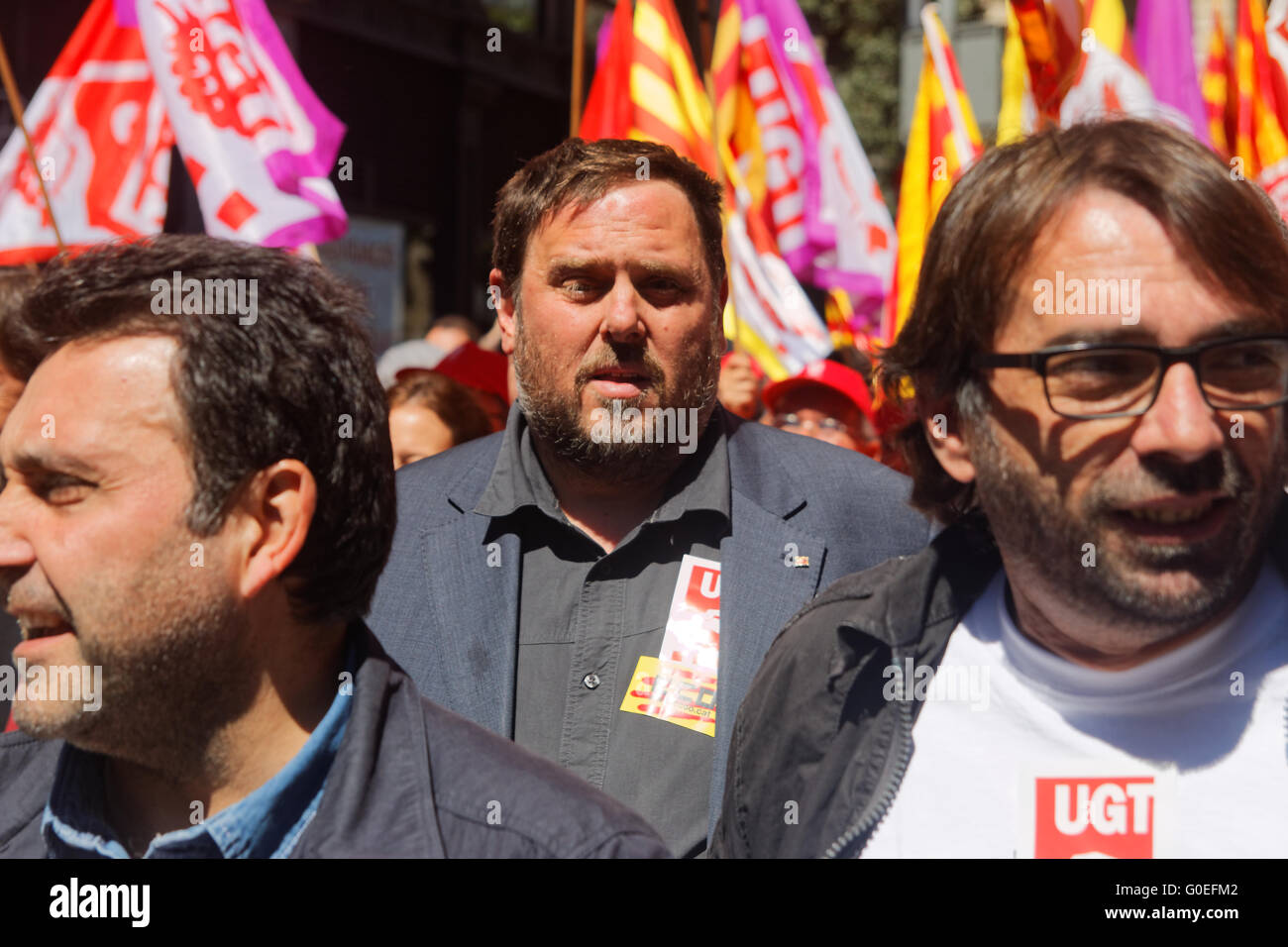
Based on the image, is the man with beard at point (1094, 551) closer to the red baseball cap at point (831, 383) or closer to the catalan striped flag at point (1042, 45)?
the red baseball cap at point (831, 383)

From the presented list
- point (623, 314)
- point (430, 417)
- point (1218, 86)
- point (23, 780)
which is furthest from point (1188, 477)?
point (1218, 86)

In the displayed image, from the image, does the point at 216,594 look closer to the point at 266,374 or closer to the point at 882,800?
the point at 266,374

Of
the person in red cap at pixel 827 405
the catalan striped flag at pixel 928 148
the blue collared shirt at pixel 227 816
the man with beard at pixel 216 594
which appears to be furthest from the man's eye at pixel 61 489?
the catalan striped flag at pixel 928 148

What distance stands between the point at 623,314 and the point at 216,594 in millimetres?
1398

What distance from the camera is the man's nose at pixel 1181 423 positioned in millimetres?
1766

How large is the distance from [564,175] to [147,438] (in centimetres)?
161

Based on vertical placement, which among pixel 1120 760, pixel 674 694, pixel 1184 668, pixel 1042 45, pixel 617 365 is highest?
pixel 1042 45

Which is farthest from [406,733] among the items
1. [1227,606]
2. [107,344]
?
[1227,606]

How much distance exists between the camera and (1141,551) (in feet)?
5.97

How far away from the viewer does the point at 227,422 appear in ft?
6.24

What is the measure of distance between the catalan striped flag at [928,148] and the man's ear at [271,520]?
4697mm

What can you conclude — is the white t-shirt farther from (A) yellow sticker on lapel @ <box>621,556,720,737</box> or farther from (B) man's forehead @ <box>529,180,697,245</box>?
(B) man's forehead @ <box>529,180,697,245</box>

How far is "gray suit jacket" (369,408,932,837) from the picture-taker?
9.57ft
